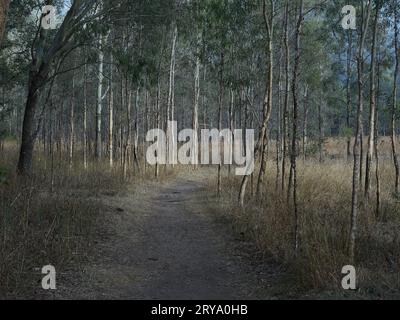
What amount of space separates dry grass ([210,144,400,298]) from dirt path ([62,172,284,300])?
0.51 metres

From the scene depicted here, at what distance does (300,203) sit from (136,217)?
163 inches

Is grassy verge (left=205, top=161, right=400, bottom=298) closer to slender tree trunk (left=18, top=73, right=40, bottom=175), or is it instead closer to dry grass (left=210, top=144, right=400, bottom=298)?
dry grass (left=210, top=144, right=400, bottom=298)

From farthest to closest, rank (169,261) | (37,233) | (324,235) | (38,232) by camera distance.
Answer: (169,261) → (38,232) → (37,233) → (324,235)

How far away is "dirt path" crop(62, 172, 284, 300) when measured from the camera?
20.7 ft

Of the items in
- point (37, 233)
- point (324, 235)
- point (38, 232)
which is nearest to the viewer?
point (324, 235)

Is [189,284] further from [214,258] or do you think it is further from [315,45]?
[315,45]

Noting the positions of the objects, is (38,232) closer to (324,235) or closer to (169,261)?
(169,261)

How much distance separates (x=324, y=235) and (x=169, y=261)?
284cm

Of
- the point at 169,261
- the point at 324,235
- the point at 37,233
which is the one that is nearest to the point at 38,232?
the point at 37,233

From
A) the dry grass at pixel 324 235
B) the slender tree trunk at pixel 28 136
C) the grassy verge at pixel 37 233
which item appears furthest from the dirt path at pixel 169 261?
the slender tree trunk at pixel 28 136

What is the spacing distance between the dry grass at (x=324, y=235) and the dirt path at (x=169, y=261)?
1.66 ft

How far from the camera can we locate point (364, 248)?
23.0 ft

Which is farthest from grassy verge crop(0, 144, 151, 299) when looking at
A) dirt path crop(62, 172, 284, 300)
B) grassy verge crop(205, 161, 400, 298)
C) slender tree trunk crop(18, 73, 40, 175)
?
grassy verge crop(205, 161, 400, 298)

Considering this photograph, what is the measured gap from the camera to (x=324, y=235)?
21.4 ft
